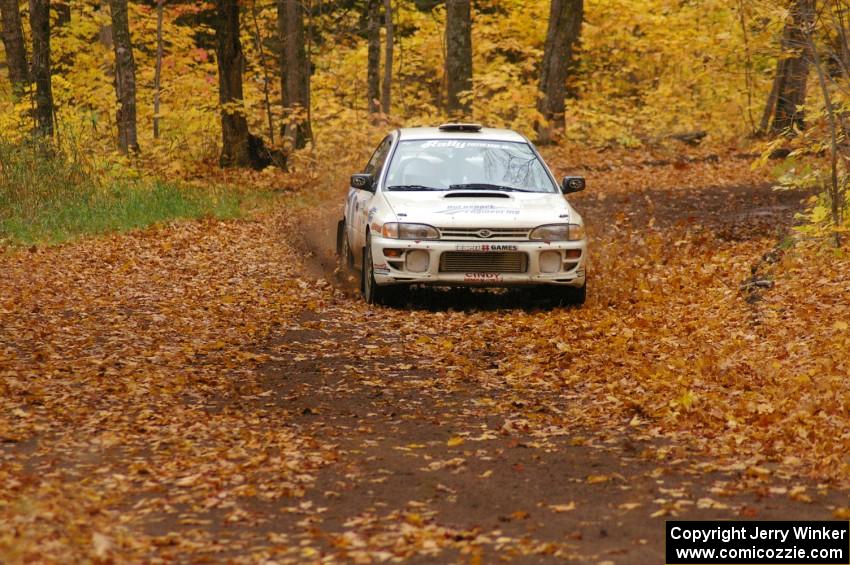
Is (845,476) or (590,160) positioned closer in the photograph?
(845,476)

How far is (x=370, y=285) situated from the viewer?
38.0 ft

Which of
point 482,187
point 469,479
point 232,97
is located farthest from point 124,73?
point 469,479

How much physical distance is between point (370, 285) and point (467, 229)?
4.08ft

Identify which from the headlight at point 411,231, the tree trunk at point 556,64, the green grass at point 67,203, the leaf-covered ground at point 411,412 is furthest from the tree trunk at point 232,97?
the headlight at point 411,231

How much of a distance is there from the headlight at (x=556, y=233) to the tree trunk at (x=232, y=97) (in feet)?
46.1

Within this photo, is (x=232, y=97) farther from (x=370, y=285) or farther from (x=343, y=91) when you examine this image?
(x=370, y=285)

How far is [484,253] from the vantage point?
11070mm

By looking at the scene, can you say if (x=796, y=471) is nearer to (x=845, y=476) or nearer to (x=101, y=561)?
(x=845, y=476)

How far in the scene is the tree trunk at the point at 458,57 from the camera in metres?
25.1

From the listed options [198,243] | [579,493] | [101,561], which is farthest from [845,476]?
[198,243]

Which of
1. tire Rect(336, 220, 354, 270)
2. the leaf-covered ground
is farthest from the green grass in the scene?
tire Rect(336, 220, 354, 270)

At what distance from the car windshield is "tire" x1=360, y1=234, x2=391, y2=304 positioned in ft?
2.58

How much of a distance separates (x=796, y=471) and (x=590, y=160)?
20992 millimetres

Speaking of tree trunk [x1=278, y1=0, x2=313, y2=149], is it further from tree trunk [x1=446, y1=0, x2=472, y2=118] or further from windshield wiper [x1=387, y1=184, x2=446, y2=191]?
windshield wiper [x1=387, y1=184, x2=446, y2=191]
